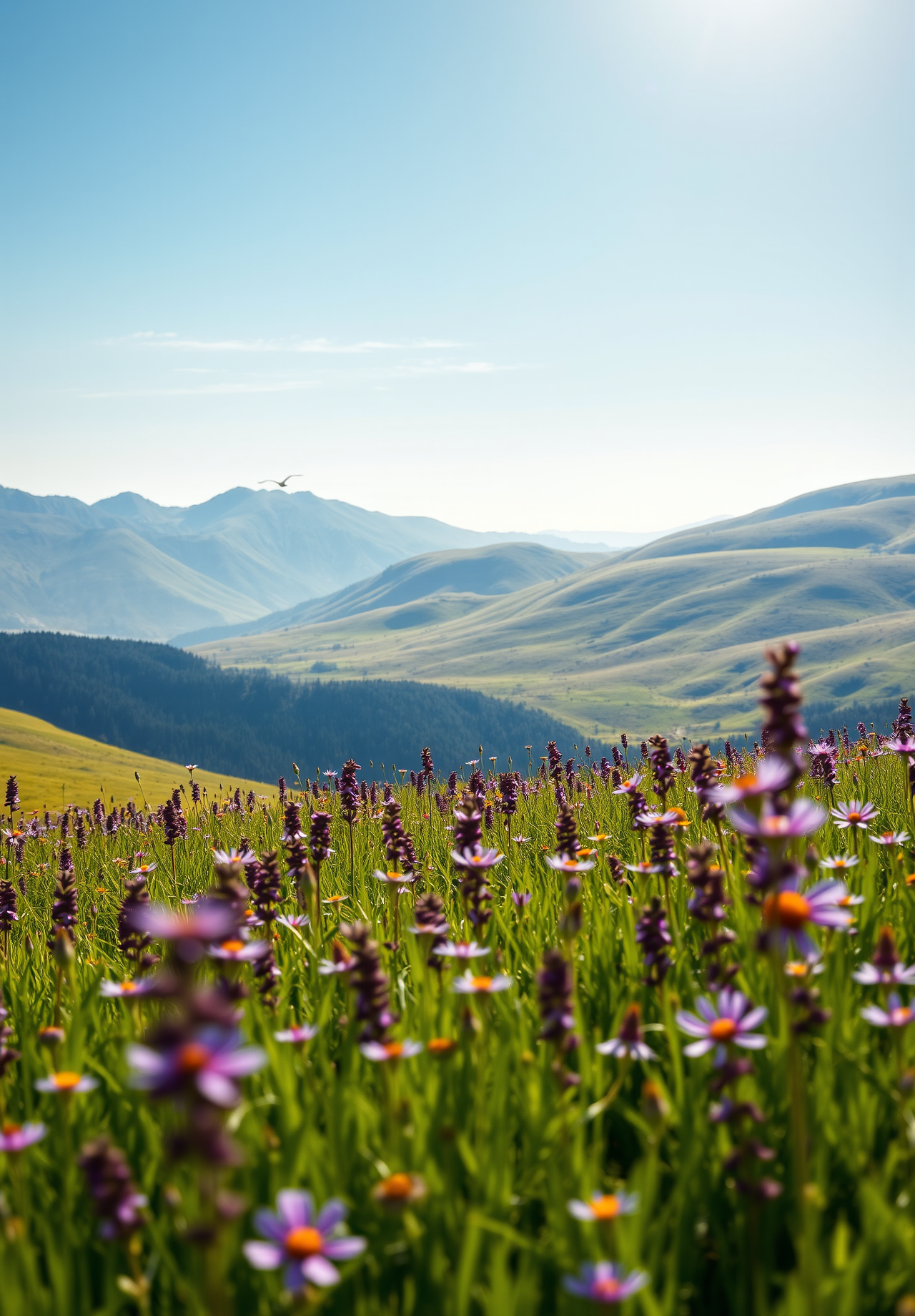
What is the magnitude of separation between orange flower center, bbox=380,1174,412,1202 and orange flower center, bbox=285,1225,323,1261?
1.00 feet

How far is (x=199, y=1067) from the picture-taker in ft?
4.42

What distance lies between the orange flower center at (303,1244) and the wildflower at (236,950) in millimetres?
978

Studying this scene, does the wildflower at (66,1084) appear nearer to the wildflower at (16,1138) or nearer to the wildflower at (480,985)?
the wildflower at (16,1138)

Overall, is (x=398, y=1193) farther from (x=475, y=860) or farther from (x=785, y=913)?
(x=475, y=860)

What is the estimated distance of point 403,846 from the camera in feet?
21.2

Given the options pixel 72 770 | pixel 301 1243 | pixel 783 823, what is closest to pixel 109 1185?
pixel 301 1243

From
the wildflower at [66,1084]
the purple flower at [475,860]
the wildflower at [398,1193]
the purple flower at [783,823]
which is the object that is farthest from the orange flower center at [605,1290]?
the purple flower at [475,860]

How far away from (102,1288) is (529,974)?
9.07 ft

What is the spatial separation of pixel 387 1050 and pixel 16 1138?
1.19m

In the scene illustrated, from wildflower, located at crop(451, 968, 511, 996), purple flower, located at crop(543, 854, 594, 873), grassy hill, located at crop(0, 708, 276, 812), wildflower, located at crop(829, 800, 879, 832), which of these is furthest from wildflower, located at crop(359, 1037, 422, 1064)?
grassy hill, located at crop(0, 708, 276, 812)

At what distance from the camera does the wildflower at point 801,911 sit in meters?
1.92

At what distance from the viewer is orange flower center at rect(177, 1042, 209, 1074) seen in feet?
4.34

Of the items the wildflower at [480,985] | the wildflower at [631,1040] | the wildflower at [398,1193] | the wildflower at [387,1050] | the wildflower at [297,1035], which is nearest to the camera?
the wildflower at [398,1193]

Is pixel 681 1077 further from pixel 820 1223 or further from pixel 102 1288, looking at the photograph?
pixel 102 1288
